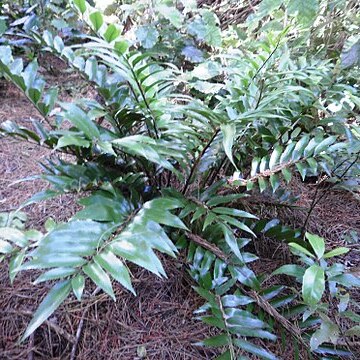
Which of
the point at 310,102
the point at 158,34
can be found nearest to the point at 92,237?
the point at 310,102

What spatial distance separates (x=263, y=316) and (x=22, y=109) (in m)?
2.14

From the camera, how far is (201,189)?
50.3 inches

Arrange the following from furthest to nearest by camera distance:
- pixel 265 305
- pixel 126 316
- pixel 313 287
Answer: pixel 126 316, pixel 265 305, pixel 313 287

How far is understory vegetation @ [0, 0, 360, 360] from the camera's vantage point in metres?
0.82

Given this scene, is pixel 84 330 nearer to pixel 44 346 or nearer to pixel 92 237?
pixel 44 346

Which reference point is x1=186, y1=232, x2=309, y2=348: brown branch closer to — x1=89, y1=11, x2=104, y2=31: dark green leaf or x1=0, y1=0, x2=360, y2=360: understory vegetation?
x1=0, y1=0, x2=360, y2=360: understory vegetation

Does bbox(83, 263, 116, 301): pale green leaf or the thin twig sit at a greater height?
bbox(83, 263, 116, 301): pale green leaf

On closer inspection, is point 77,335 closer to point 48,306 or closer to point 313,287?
point 48,306

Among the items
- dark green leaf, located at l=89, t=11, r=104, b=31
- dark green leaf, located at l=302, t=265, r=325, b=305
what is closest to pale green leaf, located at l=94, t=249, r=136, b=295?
dark green leaf, located at l=302, t=265, r=325, b=305

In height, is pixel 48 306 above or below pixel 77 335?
above

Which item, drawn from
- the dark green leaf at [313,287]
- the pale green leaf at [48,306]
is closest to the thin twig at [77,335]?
the pale green leaf at [48,306]

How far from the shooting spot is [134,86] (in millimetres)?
1226

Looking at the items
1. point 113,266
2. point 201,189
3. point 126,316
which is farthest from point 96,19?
point 126,316

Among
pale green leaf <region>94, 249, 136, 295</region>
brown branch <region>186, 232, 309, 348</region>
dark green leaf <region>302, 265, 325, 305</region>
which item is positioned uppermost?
pale green leaf <region>94, 249, 136, 295</region>
